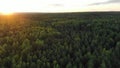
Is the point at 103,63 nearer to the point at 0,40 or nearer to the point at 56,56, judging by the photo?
the point at 56,56

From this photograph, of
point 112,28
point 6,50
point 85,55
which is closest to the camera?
point 85,55

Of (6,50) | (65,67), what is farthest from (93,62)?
(6,50)

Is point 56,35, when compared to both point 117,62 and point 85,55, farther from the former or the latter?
point 117,62

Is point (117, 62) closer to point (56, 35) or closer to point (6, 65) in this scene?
point (6, 65)

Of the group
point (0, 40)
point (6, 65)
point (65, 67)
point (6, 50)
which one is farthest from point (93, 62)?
point (0, 40)

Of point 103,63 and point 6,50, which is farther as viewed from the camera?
point 6,50

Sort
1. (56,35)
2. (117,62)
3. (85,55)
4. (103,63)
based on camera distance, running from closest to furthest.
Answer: (103,63), (117,62), (85,55), (56,35)

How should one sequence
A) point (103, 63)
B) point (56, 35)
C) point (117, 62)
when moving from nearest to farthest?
point (103, 63) < point (117, 62) < point (56, 35)

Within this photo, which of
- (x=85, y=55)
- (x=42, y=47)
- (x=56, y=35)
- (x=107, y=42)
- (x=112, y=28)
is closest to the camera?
(x=85, y=55)

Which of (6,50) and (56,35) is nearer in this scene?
(6,50)
